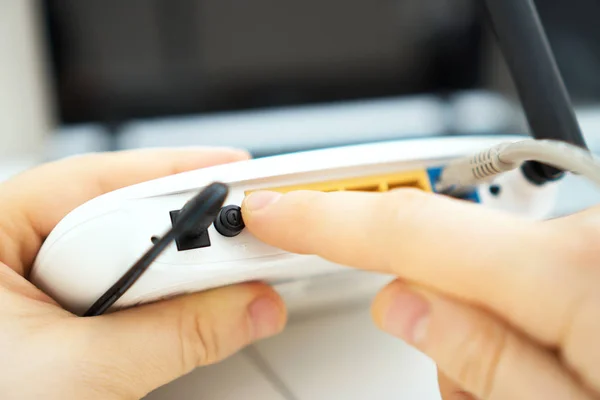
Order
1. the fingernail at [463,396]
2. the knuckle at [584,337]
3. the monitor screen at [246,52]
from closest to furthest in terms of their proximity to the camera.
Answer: the knuckle at [584,337]
the fingernail at [463,396]
the monitor screen at [246,52]

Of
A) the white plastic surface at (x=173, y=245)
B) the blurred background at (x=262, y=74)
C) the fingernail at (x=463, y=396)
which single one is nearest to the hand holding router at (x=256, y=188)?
the white plastic surface at (x=173, y=245)

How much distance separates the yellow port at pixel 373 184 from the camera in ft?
1.14

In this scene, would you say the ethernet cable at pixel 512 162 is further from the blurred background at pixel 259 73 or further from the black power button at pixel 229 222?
the blurred background at pixel 259 73

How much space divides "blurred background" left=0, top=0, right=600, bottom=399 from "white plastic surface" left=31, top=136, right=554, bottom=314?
49cm

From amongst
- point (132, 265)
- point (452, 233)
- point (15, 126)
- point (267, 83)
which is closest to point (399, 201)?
point (452, 233)

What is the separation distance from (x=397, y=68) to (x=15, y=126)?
0.67 metres

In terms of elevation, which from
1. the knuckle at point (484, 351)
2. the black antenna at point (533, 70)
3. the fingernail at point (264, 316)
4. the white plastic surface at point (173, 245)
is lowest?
the fingernail at point (264, 316)

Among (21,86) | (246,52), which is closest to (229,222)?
(246,52)

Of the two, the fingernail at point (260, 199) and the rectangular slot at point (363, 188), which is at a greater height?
the fingernail at point (260, 199)

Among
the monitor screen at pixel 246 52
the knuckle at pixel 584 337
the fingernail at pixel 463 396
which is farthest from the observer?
the monitor screen at pixel 246 52

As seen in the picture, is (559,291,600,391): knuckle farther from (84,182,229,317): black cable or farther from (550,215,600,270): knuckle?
(84,182,229,317): black cable

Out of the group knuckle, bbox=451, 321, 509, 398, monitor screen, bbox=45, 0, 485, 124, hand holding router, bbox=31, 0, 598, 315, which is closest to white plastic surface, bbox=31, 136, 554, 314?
hand holding router, bbox=31, 0, 598, 315

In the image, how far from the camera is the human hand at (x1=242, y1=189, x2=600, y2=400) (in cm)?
23

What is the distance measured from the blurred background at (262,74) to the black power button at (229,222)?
0.53m
